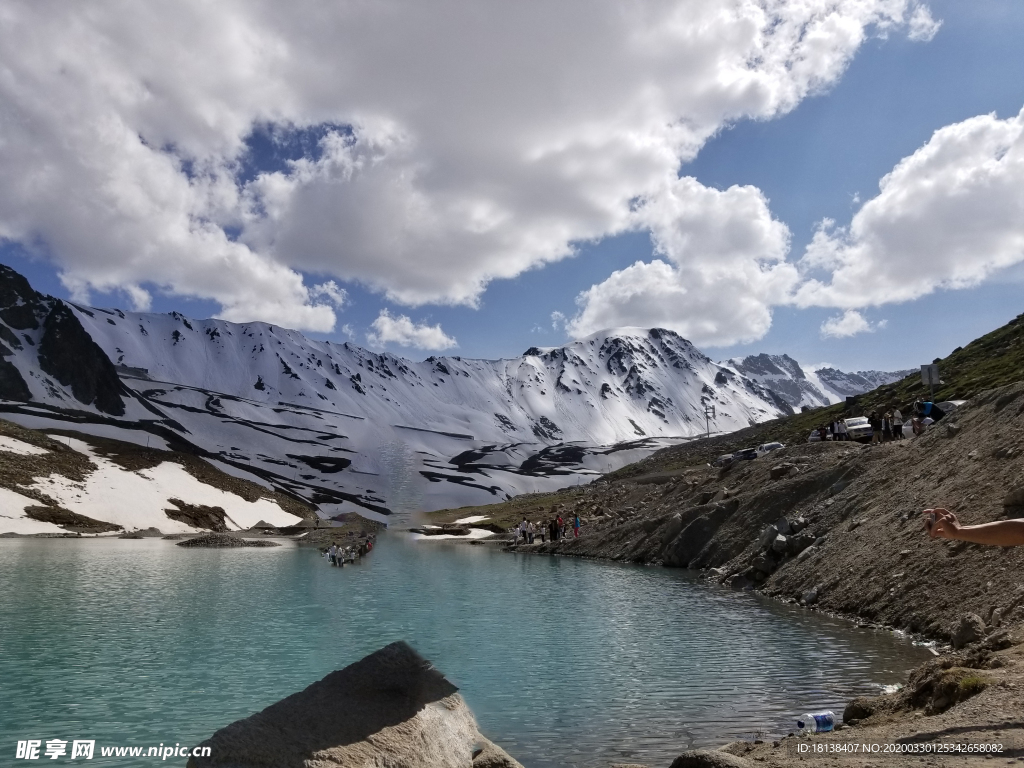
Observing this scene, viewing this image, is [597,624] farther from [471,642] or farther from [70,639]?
[70,639]

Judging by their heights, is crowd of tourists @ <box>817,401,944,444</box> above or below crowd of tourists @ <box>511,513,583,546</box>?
above

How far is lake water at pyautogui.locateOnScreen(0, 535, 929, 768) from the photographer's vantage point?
45.2 feet

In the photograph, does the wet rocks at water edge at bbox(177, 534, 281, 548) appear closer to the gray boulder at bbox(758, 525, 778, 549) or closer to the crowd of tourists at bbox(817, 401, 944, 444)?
the gray boulder at bbox(758, 525, 778, 549)

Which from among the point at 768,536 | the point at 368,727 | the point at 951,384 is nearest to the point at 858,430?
the point at 768,536

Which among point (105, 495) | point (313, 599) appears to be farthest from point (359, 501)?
point (313, 599)

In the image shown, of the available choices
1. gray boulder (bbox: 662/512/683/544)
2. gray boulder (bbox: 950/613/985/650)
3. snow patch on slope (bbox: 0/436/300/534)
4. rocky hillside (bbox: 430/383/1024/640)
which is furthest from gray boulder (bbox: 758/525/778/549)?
snow patch on slope (bbox: 0/436/300/534)

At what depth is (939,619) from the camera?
20.0 m

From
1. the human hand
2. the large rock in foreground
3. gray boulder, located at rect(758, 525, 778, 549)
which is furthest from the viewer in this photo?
gray boulder, located at rect(758, 525, 778, 549)

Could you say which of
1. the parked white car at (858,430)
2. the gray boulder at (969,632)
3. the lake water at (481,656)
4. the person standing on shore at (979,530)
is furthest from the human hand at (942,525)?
the parked white car at (858,430)

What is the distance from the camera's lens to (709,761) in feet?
27.8

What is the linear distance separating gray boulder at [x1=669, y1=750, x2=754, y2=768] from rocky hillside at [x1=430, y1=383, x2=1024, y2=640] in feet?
39.8

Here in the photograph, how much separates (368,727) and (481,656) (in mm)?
12466

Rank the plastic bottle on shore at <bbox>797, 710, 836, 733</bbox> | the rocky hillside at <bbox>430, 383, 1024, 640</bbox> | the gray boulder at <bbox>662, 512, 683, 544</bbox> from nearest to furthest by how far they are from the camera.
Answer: the plastic bottle on shore at <bbox>797, 710, 836, 733</bbox>, the rocky hillside at <bbox>430, 383, 1024, 640</bbox>, the gray boulder at <bbox>662, 512, 683, 544</bbox>

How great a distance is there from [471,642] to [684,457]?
15413cm
